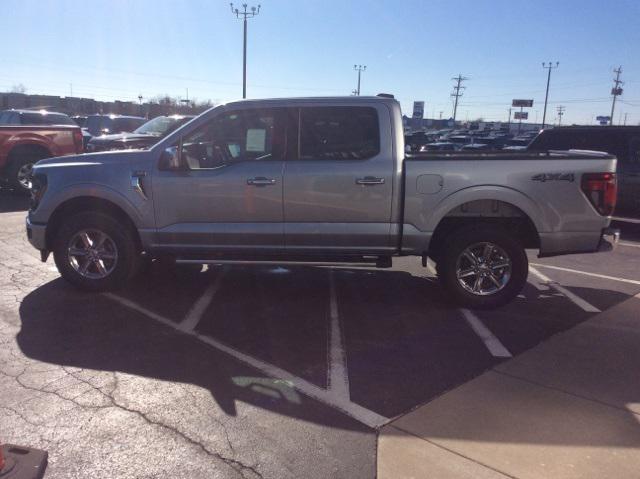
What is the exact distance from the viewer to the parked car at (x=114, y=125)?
62.5ft

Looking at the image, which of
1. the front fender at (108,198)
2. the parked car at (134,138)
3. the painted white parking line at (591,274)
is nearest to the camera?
the front fender at (108,198)

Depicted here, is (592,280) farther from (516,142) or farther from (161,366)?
(516,142)

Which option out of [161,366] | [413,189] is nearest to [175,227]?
[161,366]

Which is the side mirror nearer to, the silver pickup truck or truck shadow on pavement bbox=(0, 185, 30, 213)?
the silver pickup truck

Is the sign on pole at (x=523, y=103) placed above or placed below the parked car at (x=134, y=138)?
above

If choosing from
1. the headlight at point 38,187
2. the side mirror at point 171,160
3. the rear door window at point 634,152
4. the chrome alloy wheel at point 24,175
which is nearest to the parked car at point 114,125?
the chrome alloy wheel at point 24,175

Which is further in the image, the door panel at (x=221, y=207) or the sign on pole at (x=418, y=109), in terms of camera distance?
the sign on pole at (x=418, y=109)

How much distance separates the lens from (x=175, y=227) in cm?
565

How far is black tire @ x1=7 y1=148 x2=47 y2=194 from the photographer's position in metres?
12.5

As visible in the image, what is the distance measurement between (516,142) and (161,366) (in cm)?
2864

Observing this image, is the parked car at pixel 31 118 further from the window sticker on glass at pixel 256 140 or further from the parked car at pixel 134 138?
the window sticker on glass at pixel 256 140

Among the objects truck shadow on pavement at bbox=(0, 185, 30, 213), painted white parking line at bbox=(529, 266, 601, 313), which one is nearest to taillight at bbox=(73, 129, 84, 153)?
truck shadow on pavement at bbox=(0, 185, 30, 213)

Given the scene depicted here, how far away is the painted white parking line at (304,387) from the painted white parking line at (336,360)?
9cm

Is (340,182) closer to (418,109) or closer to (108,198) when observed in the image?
(108,198)
